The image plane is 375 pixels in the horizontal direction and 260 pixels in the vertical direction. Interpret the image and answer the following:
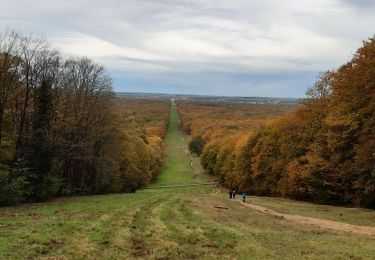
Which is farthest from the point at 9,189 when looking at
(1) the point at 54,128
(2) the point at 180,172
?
(2) the point at 180,172

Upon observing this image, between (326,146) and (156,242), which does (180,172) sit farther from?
(156,242)

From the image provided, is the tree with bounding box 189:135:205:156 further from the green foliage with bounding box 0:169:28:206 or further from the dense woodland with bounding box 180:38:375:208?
the green foliage with bounding box 0:169:28:206

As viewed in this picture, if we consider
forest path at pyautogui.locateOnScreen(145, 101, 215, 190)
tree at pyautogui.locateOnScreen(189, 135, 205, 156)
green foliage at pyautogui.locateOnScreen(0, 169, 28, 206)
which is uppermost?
green foliage at pyautogui.locateOnScreen(0, 169, 28, 206)

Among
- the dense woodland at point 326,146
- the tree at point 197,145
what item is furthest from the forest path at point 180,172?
the dense woodland at point 326,146

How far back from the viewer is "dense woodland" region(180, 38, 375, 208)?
4531 cm

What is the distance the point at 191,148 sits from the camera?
6826 inches

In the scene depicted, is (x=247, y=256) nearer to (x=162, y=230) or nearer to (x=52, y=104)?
(x=162, y=230)

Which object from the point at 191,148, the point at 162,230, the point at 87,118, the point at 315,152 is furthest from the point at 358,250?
the point at 191,148

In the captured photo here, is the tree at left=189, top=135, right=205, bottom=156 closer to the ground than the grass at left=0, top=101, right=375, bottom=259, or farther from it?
closer to the ground

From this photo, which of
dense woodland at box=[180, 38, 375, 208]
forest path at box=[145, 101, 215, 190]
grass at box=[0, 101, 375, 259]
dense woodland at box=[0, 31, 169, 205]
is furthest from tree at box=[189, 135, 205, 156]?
grass at box=[0, 101, 375, 259]

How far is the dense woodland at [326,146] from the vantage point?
149ft

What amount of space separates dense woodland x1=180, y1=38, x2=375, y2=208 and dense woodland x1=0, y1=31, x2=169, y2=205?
2480 cm

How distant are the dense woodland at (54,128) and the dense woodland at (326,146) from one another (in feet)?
81.4

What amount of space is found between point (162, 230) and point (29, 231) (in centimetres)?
617
